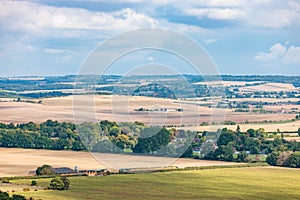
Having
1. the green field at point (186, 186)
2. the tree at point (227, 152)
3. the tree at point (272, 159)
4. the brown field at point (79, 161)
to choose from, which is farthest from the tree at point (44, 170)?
the tree at point (272, 159)

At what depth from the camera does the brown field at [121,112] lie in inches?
4012

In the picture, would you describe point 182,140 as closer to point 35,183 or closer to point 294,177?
point 294,177

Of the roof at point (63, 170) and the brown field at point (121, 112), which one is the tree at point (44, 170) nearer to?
the roof at point (63, 170)

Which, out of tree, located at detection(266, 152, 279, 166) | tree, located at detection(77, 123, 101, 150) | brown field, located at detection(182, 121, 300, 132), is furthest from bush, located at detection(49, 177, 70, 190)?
brown field, located at detection(182, 121, 300, 132)

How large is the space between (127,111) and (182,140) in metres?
17.2

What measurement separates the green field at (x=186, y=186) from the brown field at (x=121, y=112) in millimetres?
21418

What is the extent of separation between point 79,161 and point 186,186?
16.8 meters

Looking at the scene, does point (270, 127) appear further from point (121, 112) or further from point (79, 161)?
point (79, 161)

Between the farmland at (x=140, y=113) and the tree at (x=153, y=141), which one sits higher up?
the farmland at (x=140, y=113)

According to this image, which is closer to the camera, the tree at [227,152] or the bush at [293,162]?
the bush at [293,162]

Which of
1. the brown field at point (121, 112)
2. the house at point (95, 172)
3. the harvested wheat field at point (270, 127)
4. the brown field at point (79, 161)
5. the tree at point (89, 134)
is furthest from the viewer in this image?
the harvested wheat field at point (270, 127)

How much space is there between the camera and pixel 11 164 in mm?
76625

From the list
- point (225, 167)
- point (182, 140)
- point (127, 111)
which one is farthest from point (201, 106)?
point (225, 167)

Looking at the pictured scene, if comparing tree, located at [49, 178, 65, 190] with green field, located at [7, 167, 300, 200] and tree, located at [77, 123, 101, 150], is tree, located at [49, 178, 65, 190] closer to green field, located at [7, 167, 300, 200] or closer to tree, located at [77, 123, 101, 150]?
green field, located at [7, 167, 300, 200]
